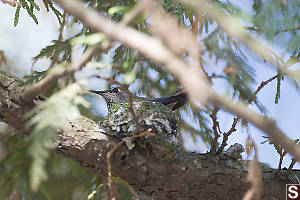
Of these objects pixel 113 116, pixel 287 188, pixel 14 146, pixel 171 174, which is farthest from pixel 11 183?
pixel 287 188

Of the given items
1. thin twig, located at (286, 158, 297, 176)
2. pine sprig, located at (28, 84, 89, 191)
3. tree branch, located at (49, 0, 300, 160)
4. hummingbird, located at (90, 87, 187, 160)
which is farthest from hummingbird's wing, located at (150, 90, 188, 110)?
tree branch, located at (49, 0, 300, 160)

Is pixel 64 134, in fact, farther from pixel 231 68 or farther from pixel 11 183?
pixel 231 68

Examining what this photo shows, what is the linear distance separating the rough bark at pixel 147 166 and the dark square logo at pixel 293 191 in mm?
29

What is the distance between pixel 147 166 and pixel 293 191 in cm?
92

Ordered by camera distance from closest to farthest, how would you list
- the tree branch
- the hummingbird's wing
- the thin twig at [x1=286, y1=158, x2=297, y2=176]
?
the tree branch, the thin twig at [x1=286, y1=158, x2=297, y2=176], the hummingbird's wing

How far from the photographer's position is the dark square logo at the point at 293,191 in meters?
2.04

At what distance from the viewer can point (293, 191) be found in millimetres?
2064

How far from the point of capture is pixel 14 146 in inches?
101

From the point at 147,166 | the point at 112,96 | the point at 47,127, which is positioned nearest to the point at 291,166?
the point at 147,166

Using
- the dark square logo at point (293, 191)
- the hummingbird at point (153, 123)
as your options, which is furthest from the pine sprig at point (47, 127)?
the dark square logo at point (293, 191)

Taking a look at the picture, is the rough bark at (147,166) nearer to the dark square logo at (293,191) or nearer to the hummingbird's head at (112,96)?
the dark square logo at (293,191)

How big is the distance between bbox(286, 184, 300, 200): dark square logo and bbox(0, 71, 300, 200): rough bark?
29 mm

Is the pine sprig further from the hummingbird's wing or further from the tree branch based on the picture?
the hummingbird's wing

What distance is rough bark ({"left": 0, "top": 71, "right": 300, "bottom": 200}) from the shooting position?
6.62 ft
